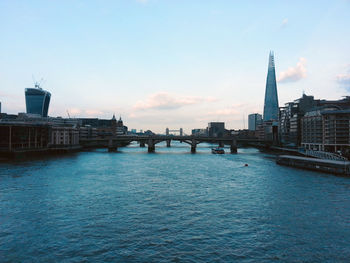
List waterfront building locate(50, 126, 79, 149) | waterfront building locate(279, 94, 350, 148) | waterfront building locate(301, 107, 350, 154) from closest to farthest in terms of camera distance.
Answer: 1. waterfront building locate(301, 107, 350, 154)
2. waterfront building locate(279, 94, 350, 148)
3. waterfront building locate(50, 126, 79, 149)

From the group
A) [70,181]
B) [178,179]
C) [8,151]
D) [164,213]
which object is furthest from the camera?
[8,151]

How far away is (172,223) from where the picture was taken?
1260 inches

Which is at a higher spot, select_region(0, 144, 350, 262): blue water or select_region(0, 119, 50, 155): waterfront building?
select_region(0, 119, 50, 155): waterfront building

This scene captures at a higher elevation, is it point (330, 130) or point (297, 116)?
point (297, 116)

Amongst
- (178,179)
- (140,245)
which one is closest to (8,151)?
(178,179)

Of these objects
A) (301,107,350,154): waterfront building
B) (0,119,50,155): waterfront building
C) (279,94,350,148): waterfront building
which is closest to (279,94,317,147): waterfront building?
(279,94,350,148): waterfront building

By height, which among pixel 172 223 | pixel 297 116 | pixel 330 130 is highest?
pixel 297 116

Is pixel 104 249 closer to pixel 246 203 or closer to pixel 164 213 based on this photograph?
pixel 164 213

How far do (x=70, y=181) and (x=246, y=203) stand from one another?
3917cm

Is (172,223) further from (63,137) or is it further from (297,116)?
(297,116)

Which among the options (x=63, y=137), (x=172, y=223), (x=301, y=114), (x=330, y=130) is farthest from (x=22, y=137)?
(x=301, y=114)

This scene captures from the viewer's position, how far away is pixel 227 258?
920 inches

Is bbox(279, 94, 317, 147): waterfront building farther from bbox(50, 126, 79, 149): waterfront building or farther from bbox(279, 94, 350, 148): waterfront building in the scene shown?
bbox(50, 126, 79, 149): waterfront building

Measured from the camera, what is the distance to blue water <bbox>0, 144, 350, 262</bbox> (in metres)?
24.2
